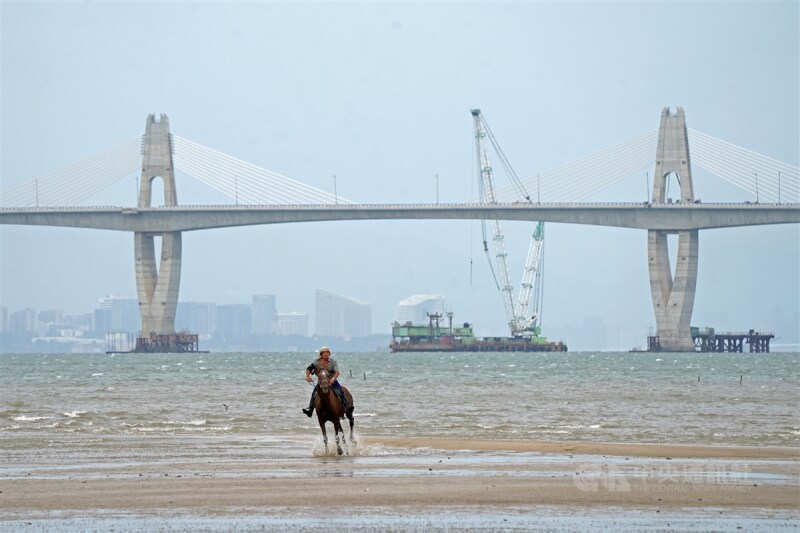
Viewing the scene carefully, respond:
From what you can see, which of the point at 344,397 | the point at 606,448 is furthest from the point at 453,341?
the point at 344,397

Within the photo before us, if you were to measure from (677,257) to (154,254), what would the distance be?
44936 millimetres

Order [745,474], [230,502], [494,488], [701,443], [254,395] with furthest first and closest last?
[254,395], [701,443], [745,474], [494,488], [230,502]

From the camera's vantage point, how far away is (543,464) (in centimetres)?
1859

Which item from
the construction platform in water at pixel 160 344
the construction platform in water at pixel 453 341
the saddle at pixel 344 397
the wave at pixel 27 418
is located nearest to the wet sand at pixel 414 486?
the saddle at pixel 344 397

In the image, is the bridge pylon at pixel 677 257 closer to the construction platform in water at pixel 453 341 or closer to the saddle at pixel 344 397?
the construction platform in water at pixel 453 341

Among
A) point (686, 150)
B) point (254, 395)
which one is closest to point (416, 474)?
point (254, 395)

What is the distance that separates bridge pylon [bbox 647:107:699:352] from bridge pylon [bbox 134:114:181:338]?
4049cm

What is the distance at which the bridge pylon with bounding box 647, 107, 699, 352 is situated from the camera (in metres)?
123

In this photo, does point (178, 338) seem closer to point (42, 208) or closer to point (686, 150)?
point (42, 208)

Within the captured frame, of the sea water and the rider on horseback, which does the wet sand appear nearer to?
the sea water

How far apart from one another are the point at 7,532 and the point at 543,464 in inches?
301

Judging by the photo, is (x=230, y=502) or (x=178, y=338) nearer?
(x=230, y=502)

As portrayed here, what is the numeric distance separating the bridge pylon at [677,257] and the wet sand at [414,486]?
103868 mm

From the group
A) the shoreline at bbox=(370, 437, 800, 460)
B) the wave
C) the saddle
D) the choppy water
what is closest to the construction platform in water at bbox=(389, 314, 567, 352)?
the choppy water
